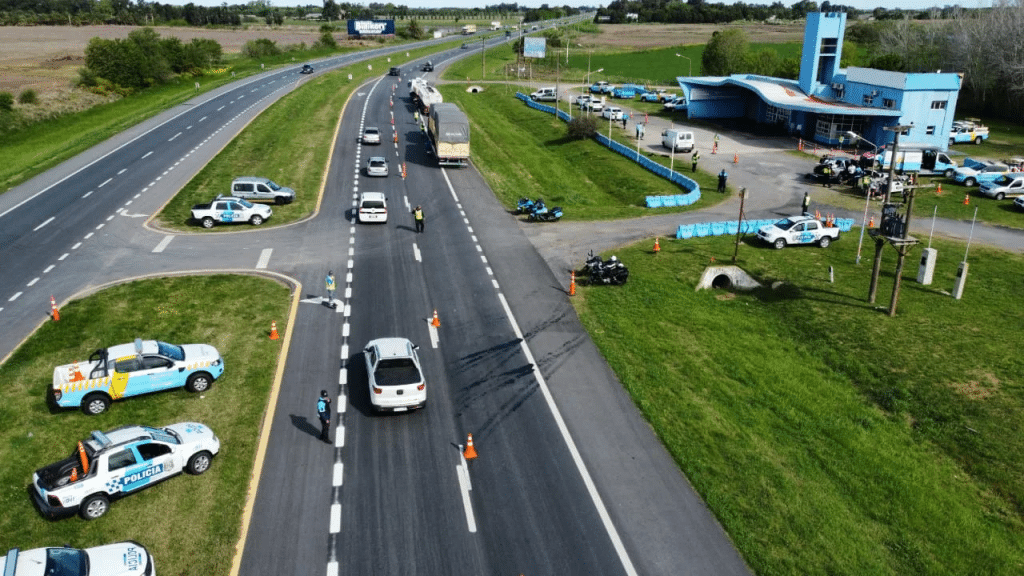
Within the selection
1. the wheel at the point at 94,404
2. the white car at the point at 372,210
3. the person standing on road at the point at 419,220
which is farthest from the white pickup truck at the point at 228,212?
the wheel at the point at 94,404

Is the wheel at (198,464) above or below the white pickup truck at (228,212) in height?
below

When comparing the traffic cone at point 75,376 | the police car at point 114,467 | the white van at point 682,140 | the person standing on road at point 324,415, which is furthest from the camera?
the white van at point 682,140

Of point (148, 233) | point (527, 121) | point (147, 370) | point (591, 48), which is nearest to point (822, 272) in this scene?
point (147, 370)

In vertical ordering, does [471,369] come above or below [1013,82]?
below

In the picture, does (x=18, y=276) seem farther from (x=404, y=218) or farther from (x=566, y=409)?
(x=566, y=409)

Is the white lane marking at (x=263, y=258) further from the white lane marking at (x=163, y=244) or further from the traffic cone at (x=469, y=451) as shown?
the traffic cone at (x=469, y=451)

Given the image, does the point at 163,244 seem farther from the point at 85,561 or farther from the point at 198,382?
the point at 85,561

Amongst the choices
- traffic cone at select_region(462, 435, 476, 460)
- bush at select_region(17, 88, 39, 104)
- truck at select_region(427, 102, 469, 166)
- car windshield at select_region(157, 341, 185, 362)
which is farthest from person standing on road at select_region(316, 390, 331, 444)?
bush at select_region(17, 88, 39, 104)
